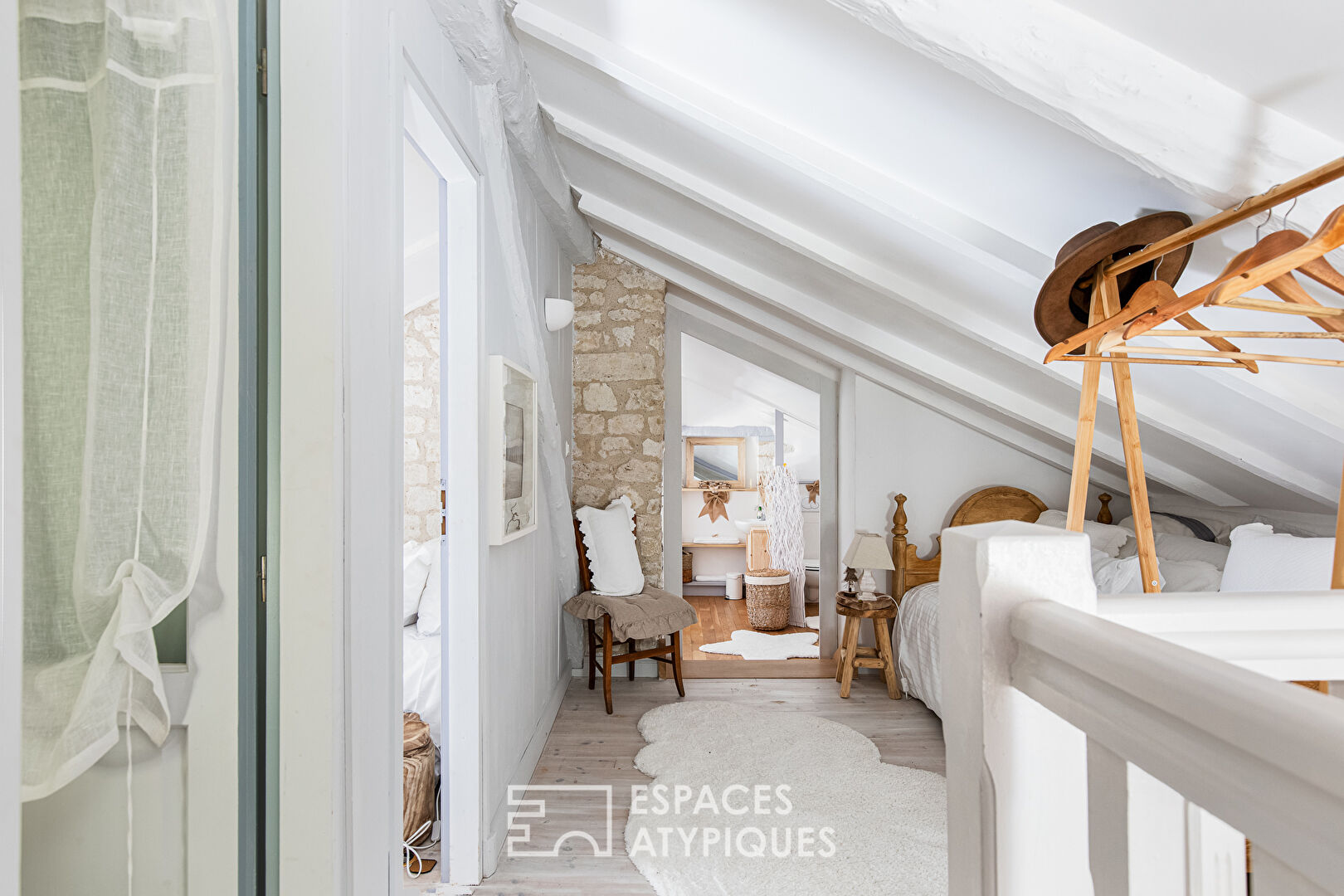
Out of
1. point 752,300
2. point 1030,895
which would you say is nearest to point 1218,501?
point 752,300

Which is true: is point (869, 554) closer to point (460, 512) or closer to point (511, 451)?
point (511, 451)

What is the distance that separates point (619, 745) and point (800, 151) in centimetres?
245

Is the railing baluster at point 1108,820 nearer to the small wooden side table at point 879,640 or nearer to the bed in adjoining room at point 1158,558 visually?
the bed in adjoining room at point 1158,558

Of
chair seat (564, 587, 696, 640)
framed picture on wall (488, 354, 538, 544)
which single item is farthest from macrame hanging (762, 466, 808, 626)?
framed picture on wall (488, 354, 538, 544)

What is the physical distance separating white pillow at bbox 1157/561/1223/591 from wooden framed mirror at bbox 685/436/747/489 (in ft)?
14.6

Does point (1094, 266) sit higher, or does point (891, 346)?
point (891, 346)

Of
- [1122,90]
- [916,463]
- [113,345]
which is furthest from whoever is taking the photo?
[916,463]

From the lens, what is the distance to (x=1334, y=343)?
1.60m

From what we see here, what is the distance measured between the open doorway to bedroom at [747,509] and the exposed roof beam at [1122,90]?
3355mm

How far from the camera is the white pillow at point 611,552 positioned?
12.0 feet

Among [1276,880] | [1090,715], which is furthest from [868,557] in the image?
[1276,880]

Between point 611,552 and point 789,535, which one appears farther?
point 789,535

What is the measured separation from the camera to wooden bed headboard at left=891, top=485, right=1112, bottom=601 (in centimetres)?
388

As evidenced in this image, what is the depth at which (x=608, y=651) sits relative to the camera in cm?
335
